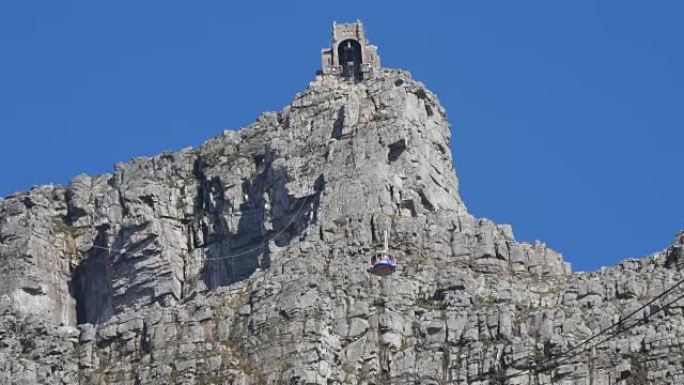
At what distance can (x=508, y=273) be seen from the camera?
189m

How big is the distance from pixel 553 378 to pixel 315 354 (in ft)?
49.7

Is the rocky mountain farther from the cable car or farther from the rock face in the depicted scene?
the cable car

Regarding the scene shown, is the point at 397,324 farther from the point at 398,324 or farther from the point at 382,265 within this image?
the point at 382,265

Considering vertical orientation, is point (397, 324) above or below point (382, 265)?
below

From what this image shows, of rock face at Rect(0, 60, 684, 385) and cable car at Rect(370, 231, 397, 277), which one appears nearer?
rock face at Rect(0, 60, 684, 385)

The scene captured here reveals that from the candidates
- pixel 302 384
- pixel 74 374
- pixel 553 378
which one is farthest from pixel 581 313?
pixel 74 374

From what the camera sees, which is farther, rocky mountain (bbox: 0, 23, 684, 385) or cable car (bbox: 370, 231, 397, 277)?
cable car (bbox: 370, 231, 397, 277)

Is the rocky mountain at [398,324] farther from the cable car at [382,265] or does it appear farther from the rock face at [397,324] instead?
the cable car at [382,265]

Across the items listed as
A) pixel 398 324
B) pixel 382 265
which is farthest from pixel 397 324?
pixel 382 265

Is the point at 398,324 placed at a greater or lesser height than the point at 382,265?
lesser

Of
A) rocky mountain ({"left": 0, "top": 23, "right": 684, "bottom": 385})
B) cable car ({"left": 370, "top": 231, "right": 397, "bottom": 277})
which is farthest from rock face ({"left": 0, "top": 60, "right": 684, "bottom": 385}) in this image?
cable car ({"left": 370, "top": 231, "right": 397, "bottom": 277})

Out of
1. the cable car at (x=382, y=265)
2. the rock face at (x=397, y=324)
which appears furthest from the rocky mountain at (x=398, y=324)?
the cable car at (x=382, y=265)

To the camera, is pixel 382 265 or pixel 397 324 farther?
pixel 397 324

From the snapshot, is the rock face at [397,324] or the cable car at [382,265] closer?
the rock face at [397,324]
